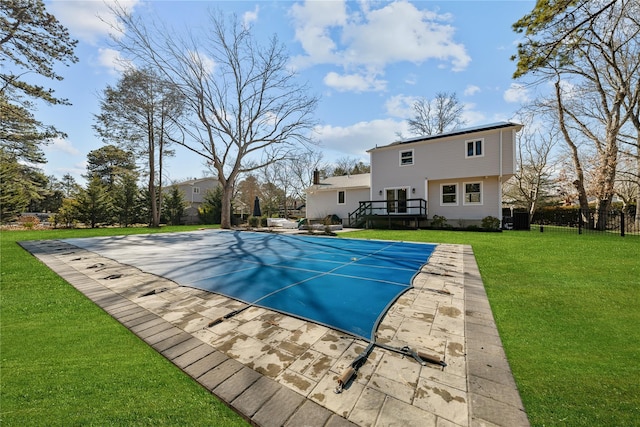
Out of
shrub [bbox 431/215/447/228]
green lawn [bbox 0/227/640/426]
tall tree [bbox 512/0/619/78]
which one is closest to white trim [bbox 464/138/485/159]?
shrub [bbox 431/215/447/228]

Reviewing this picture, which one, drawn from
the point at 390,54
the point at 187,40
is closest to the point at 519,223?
the point at 390,54

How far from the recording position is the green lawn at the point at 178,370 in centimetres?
156

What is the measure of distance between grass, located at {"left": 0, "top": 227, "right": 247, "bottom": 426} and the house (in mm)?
14324

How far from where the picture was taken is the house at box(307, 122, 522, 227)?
1375cm

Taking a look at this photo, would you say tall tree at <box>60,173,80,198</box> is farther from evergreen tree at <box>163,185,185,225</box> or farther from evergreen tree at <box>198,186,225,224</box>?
evergreen tree at <box>198,186,225,224</box>

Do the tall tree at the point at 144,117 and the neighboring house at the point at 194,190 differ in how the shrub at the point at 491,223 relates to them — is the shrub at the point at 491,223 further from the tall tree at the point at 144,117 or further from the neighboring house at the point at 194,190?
the neighboring house at the point at 194,190

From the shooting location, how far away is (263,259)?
253 inches

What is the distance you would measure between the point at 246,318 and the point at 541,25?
6.34 meters

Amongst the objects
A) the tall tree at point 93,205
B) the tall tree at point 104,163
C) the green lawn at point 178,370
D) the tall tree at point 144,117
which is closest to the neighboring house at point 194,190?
the tall tree at point 104,163

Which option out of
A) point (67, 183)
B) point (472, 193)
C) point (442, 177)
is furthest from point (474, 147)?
point (67, 183)

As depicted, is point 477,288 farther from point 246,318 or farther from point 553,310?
point 246,318

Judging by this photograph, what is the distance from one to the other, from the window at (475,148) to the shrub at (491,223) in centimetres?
358

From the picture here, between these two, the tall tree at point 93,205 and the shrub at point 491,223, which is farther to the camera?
the tall tree at point 93,205

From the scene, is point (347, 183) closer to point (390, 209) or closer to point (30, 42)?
point (390, 209)
